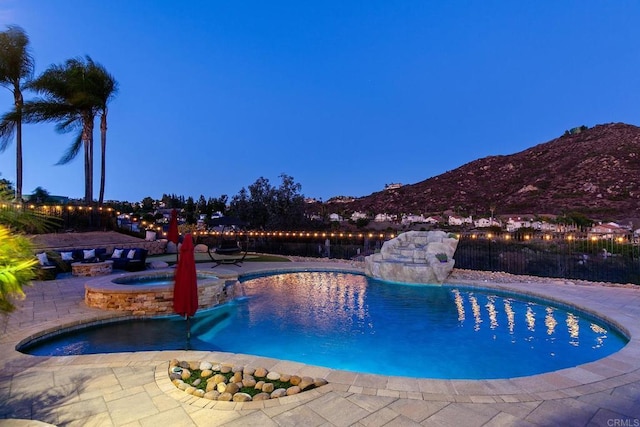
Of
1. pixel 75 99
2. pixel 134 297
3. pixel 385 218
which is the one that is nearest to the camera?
pixel 134 297

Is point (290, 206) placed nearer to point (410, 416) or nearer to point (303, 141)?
point (410, 416)

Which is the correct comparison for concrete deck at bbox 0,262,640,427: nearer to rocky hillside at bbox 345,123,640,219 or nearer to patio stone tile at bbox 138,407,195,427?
patio stone tile at bbox 138,407,195,427

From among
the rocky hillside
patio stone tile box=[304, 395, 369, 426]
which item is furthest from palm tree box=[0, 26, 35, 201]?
the rocky hillside

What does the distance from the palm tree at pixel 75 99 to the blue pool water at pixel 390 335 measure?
1589 cm

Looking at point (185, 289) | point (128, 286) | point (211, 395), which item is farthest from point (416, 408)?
point (128, 286)

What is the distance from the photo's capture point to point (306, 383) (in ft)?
11.8

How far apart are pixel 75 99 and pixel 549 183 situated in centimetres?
3819

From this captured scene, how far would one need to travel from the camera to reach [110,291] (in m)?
7.27

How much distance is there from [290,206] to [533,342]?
18511 millimetres

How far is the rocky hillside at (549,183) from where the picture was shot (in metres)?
28.4

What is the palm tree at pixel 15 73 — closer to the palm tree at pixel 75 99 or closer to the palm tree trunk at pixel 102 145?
the palm tree at pixel 75 99

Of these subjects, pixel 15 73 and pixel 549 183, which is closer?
pixel 15 73

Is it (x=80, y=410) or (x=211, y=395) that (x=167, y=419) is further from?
(x=80, y=410)

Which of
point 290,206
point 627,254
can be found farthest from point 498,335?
point 290,206
